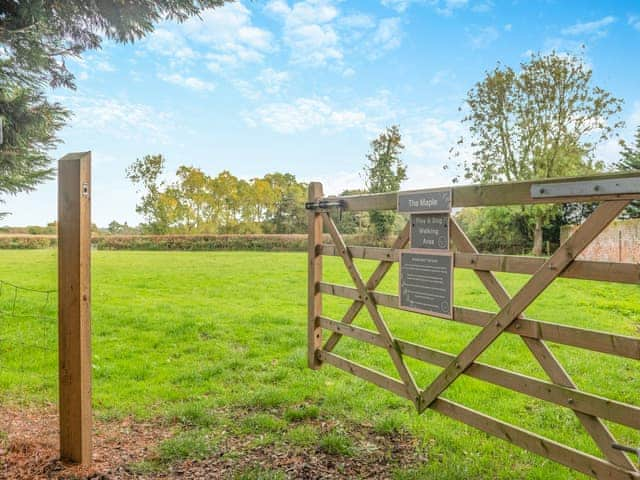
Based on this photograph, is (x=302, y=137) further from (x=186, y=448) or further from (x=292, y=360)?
(x=186, y=448)

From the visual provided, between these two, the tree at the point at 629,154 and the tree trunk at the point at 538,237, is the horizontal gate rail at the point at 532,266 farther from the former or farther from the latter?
the tree at the point at 629,154

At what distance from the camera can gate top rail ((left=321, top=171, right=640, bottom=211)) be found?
2.10 meters

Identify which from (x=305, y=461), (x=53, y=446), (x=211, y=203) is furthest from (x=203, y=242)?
(x=305, y=461)

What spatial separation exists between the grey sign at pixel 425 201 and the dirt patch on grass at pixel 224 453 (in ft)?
6.15

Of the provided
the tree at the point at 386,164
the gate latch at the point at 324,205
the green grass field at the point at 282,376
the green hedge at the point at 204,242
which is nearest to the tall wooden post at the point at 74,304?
the green grass field at the point at 282,376

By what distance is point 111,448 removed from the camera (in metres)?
3.16

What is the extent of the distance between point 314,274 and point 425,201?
75.8 inches

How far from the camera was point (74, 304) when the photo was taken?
2.69 m

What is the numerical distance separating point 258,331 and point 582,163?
2214 cm

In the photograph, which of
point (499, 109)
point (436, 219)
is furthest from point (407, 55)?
point (499, 109)

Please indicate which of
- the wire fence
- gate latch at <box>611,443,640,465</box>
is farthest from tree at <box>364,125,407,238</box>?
gate latch at <box>611,443,640,465</box>

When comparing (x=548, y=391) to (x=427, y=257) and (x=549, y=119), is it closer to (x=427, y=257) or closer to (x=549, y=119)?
(x=427, y=257)

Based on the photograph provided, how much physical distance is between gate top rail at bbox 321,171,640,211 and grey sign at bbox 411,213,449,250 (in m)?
0.17

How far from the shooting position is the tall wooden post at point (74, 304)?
2680mm
